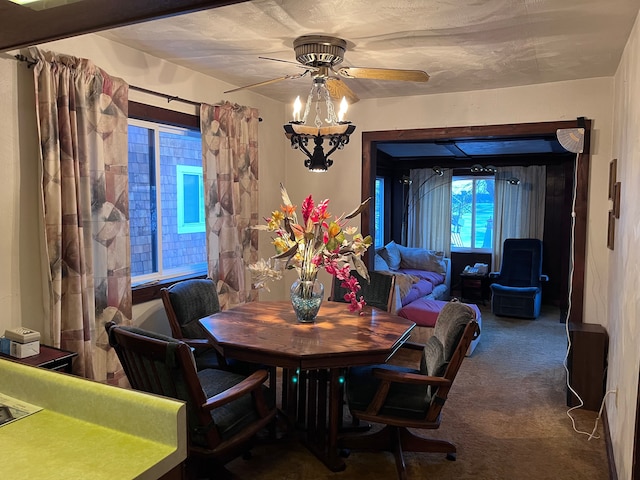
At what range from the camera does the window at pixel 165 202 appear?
3.49 meters

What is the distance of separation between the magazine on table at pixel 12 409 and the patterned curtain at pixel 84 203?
46.3 inches

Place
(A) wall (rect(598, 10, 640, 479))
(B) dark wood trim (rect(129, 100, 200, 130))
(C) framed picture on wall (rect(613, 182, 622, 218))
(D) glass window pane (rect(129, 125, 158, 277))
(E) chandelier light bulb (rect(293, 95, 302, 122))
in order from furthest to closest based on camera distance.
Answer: (D) glass window pane (rect(129, 125, 158, 277))
(B) dark wood trim (rect(129, 100, 200, 130))
(C) framed picture on wall (rect(613, 182, 622, 218))
(E) chandelier light bulb (rect(293, 95, 302, 122))
(A) wall (rect(598, 10, 640, 479))

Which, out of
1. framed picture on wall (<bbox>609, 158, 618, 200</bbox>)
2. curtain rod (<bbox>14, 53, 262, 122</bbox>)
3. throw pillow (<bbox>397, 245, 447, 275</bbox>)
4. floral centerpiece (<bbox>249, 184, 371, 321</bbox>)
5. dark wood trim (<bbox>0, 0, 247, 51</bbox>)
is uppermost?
curtain rod (<bbox>14, 53, 262, 122</bbox>)

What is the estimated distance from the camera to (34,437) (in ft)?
4.15

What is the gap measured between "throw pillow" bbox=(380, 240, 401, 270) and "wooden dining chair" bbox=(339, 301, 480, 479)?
4.37 metres

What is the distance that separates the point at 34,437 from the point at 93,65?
2.16 m

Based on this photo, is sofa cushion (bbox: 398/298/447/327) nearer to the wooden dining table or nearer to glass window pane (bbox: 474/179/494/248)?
the wooden dining table

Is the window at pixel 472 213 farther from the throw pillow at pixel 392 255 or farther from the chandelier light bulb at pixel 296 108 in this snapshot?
the chandelier light bulb at pixel 296 108

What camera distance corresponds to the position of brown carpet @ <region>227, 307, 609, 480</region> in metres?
2.66

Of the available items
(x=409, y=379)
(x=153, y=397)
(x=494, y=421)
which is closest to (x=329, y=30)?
(x=409, y=379)

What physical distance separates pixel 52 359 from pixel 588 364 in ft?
11.1

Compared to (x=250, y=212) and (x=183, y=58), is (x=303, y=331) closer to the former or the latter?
(x=250, y=212)

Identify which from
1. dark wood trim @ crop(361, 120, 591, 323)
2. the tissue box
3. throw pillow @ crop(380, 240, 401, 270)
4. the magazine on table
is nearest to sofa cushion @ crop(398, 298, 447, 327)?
dark wood trim @ crop(361, 120, 591, 323)

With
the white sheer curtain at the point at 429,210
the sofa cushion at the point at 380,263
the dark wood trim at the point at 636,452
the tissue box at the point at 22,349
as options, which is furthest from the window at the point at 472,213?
the tissue box at the point at 22,349
